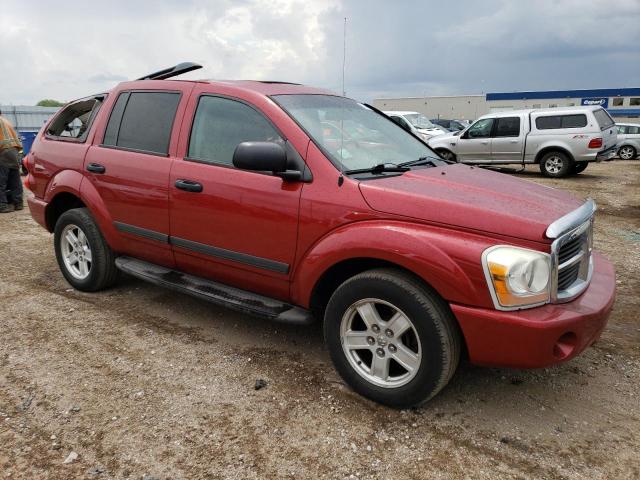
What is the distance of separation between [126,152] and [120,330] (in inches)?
54.1

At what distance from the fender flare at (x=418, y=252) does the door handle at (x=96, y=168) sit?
2099 millimetres

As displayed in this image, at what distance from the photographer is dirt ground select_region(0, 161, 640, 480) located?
251cm

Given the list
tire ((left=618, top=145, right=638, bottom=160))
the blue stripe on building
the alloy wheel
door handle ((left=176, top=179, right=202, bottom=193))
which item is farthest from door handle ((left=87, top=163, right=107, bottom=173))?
the blue stripe on building

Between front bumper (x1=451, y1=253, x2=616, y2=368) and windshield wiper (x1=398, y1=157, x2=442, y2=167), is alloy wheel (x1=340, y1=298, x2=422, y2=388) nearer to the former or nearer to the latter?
front bumper (x1=451, y1=253, x2=616, y2=368)

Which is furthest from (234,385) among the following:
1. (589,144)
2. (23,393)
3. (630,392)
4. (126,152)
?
(589,144)

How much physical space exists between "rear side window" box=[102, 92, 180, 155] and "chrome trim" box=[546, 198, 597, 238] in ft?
8.71

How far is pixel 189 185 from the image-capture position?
357 cm

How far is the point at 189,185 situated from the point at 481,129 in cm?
1245

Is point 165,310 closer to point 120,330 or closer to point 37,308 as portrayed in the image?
point 120,330

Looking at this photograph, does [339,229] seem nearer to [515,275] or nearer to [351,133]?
[351,133]

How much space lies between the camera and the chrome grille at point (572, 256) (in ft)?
8.44

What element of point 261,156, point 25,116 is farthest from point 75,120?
point 25,116

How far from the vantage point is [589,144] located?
42.4 feet

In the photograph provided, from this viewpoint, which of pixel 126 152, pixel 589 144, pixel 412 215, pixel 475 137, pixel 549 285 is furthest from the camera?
pixel 475 137
